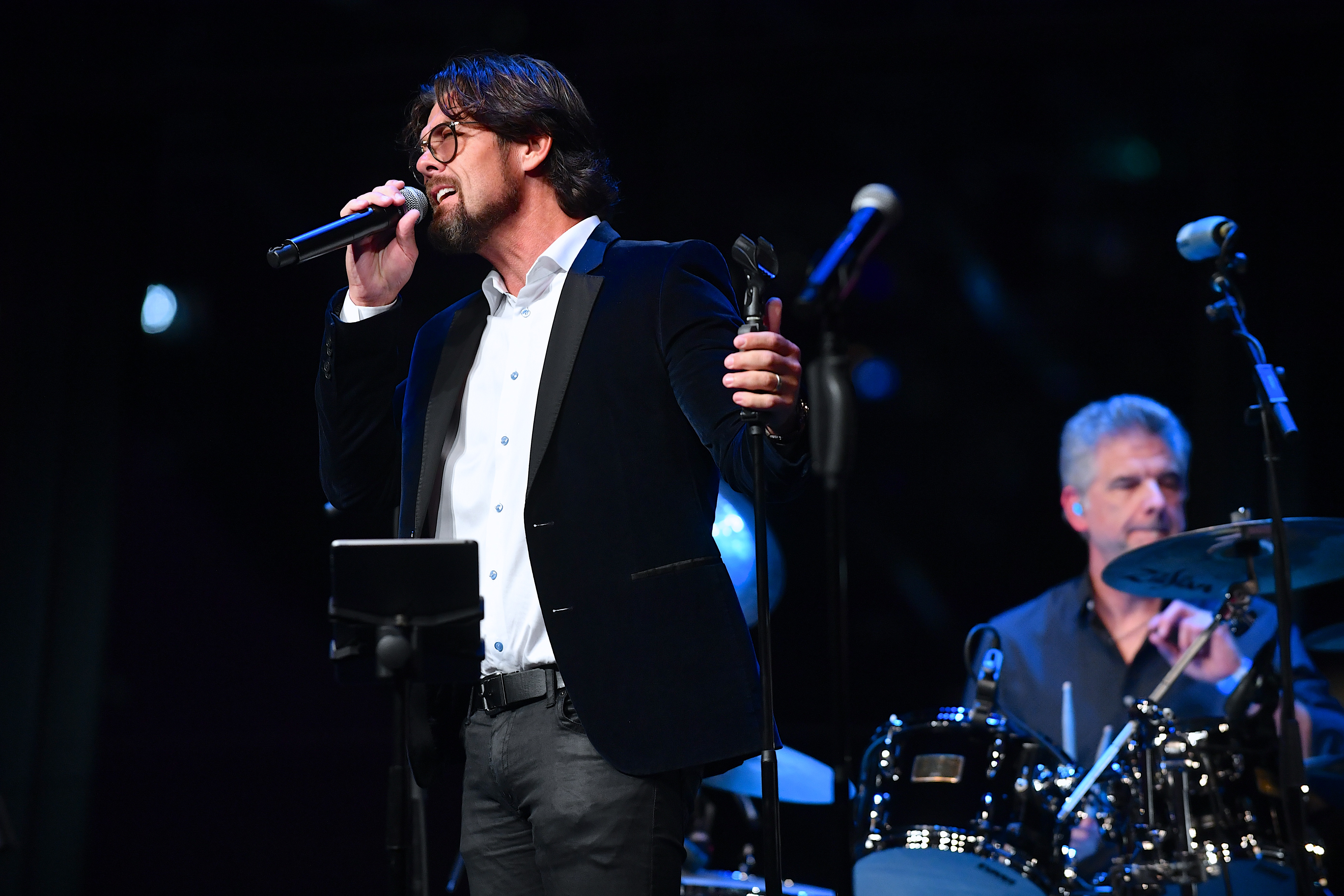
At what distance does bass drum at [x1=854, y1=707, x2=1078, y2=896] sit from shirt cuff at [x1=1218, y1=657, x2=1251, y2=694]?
3.12 feet

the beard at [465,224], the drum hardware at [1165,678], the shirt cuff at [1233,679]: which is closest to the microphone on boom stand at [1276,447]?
the drum hardware at [1165,678]

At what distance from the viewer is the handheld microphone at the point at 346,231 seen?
1.59m

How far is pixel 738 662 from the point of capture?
142cm

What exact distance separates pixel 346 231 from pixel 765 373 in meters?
0.76

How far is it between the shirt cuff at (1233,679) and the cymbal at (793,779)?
1193mm

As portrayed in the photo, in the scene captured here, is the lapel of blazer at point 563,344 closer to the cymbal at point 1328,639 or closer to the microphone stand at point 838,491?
the microphone stand at point 838,491

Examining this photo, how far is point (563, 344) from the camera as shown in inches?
62.7

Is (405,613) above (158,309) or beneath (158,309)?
beneath

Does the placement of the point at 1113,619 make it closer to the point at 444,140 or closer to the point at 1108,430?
the point at 1108,430

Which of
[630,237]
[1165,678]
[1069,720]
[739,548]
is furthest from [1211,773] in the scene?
[630,237]

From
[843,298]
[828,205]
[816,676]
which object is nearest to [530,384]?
[843,298]

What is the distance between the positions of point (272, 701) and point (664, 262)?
3.06m

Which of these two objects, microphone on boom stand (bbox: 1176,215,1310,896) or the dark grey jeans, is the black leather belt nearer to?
the dark grey jeans

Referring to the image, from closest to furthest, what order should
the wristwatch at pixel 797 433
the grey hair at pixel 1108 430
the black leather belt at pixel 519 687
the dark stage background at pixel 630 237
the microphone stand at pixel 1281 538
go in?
the wristwatch at pixel 797 433, the black leather belt at pixel 519 687, the microphone stand at pixel 1281 538, the grey hair at pixel 1108 430, the dark stage background at pixel 630 237
